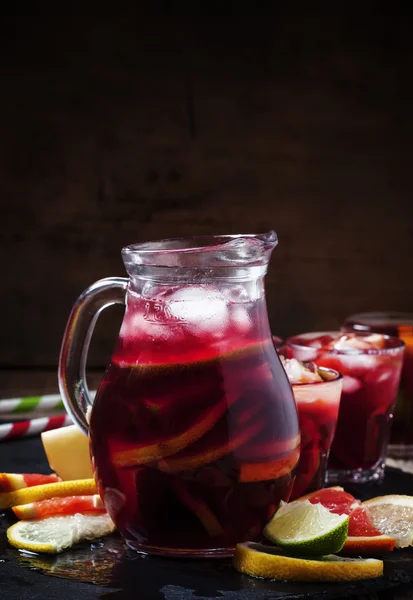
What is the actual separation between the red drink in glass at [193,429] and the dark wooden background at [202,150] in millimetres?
2000

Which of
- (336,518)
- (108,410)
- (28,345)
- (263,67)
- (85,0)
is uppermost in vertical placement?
(85,0)

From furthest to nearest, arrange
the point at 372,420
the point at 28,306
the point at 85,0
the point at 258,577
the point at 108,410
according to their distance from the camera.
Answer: the point at 28,306 < the point at 85,0 < the point at 372,420 < the point at 108,410 < the point at 258,577

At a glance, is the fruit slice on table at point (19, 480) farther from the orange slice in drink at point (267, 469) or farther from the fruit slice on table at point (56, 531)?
the orange slice in drink at point (267, 469)

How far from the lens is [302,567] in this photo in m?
1.28

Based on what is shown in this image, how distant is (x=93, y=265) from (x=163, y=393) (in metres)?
2.19

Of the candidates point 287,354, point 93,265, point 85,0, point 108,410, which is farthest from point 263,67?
point 108,410

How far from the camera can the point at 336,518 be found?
1354 mm

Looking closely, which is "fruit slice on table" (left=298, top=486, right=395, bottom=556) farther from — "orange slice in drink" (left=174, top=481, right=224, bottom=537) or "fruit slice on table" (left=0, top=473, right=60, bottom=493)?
"fruit slice on table" (left=0, top=473, right=60, bottom=493)

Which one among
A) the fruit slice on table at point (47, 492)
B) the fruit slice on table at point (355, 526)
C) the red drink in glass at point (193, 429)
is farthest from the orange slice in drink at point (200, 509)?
the fruit slice on table at point (47, 492)

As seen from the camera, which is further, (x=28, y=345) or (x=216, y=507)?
(x=28, y=345)

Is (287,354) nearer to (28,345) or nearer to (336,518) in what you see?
(336,518)

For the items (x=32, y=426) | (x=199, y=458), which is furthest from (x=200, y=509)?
(x=32, y=426)

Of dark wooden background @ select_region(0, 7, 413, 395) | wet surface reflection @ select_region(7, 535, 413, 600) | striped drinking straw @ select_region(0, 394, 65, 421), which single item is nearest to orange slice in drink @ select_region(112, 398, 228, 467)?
wet surface reflection @ select_region(7, 535, 413, 600)

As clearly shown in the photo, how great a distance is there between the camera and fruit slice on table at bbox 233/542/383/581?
1285 mm
